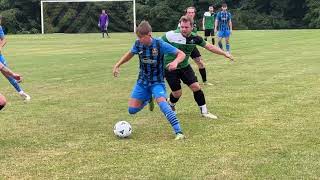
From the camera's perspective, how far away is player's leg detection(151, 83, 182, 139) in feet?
24.4

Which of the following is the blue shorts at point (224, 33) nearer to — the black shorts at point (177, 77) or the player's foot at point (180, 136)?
the black shorts at point (177, 77)

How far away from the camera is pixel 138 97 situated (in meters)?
8.06

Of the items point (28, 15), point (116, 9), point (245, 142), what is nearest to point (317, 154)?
point (245, 142)

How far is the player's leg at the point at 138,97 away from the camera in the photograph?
8023 mm

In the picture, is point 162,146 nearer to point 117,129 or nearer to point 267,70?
point 117,129

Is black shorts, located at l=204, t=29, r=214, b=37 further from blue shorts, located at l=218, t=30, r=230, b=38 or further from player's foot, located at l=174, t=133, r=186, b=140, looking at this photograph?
player's foot, located at l=174, t=133, r=186, b=140

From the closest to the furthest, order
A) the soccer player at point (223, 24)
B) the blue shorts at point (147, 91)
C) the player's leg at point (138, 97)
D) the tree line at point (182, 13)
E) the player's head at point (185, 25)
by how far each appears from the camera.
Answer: the blue shorts at point (147, 91) < the player's leg at point (138, 97) < the player's head at point (185, 25) < the soccer player at point (223, 24) < the tree line at point (182, 13)

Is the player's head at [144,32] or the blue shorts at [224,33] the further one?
the blue shorts at [224,33]

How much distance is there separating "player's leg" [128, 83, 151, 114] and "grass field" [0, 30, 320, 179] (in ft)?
1.15

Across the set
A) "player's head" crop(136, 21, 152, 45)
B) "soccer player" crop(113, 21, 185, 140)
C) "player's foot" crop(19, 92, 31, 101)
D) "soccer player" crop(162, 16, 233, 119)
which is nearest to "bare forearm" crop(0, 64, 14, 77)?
"soccer player" crop(113, 21, 185, 140)

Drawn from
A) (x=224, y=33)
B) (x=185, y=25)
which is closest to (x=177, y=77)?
(x=185, y=25)

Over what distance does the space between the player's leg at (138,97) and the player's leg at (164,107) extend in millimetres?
215

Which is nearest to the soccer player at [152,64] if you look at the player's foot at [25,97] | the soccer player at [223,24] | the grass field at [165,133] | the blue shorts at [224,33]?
the grass field at [165,133]

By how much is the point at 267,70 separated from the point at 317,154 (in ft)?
30.8
